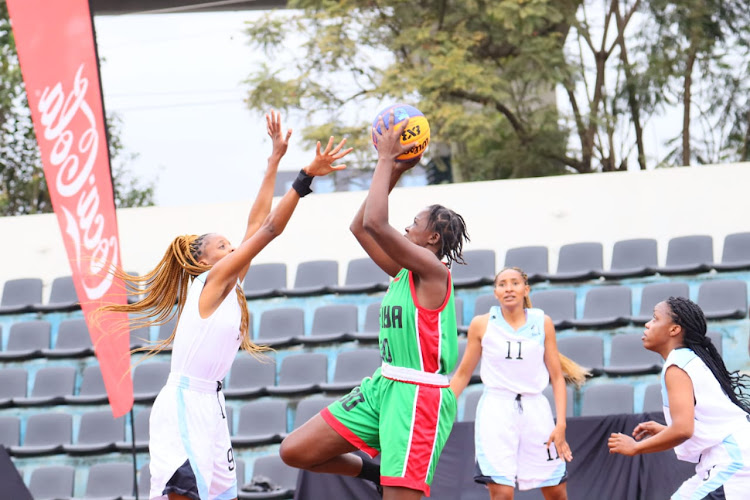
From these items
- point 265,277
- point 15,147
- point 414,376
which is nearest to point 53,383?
point 265,277

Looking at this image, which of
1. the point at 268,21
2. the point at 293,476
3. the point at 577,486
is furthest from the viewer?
the point at 268,21

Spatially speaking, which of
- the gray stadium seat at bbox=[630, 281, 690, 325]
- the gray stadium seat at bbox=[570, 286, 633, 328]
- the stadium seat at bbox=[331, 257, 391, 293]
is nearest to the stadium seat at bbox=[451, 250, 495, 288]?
the stadium seat at bbox=[331, 257, 391, 293]

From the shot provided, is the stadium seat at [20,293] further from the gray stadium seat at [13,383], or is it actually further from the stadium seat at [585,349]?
the stadium seat at [585,349]

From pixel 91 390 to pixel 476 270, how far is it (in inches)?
162

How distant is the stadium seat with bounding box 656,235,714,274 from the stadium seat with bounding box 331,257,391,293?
2.87 metres

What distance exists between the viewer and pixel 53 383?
948 centimetres

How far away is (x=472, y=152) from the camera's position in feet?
48.2

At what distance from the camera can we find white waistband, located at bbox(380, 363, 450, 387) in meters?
4.01

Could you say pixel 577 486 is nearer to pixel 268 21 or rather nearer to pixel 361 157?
pixel 361 157

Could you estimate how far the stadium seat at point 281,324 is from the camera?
950 centimetres

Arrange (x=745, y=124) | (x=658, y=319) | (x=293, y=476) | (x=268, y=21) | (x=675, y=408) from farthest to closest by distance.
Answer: (x=268, y=21) → (x=745, y=124) → (x=293, y=476) → (x=658, y=319) → (x=675, y=408)

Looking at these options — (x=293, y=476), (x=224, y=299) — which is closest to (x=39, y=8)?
(x=224, y=299)

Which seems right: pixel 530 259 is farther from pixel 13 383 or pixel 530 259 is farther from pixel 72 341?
pixel 13 383

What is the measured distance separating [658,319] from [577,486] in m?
2.49
